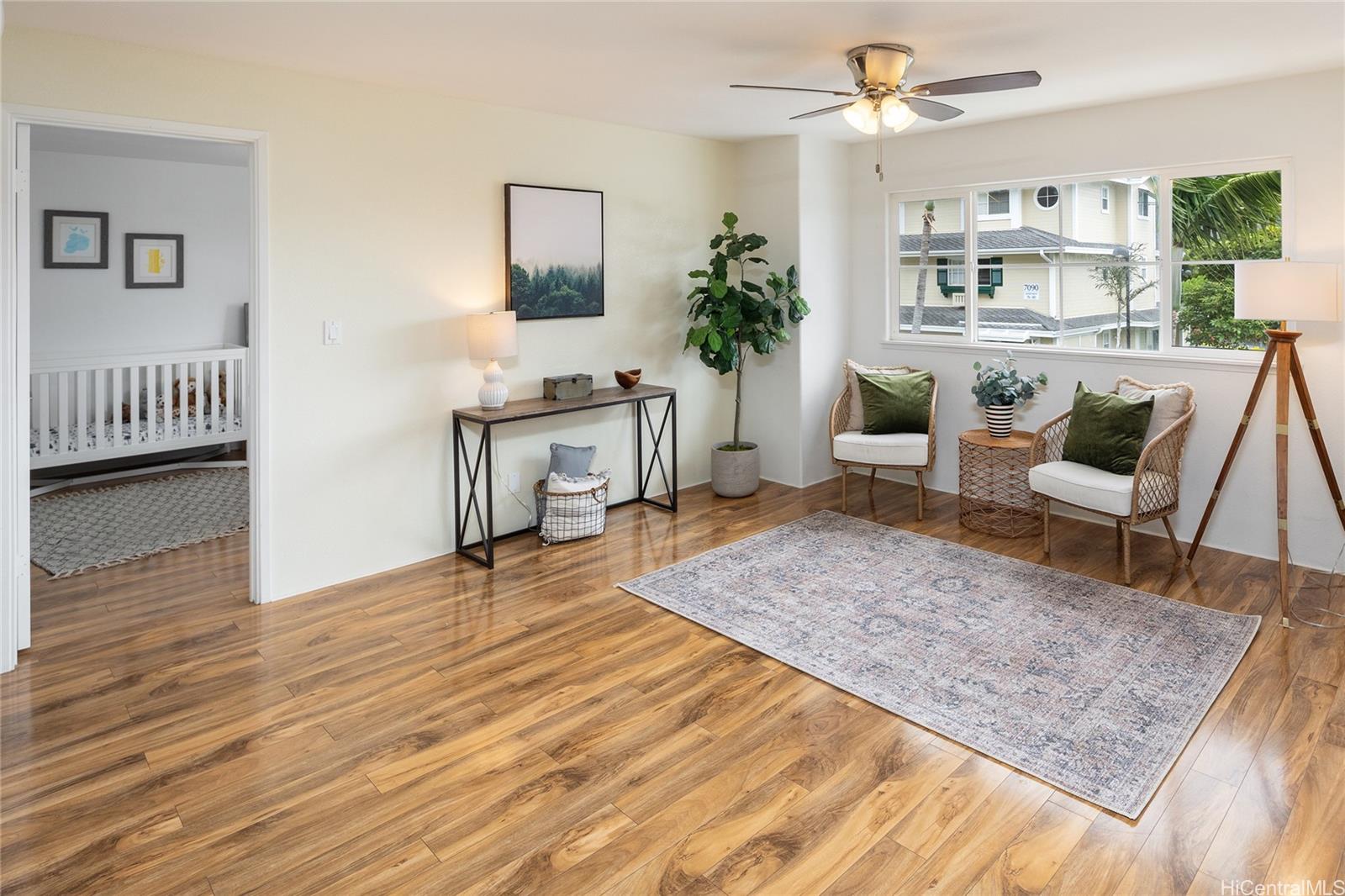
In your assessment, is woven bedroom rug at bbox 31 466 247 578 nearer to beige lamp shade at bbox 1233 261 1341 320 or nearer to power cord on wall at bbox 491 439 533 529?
power cord on wall at bbox 491 439 533 529

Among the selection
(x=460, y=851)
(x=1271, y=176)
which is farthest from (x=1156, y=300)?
(x=460, y=851)

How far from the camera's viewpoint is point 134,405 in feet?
20.4

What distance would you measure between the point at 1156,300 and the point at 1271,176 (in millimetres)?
781

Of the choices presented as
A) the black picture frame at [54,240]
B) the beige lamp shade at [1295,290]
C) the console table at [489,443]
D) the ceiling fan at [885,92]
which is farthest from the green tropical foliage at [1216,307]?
the black picture frame at [54,240]

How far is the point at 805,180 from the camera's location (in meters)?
5.61

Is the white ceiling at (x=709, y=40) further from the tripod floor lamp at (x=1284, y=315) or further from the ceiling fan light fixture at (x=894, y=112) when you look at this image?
the tripod floor lamp at (x=1284, y=315)

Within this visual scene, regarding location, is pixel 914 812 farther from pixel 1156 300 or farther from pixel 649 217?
Result: pixel 649 217

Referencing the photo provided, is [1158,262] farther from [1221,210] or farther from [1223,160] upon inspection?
[1223,160]

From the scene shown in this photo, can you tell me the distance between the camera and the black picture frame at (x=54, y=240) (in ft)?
20.6

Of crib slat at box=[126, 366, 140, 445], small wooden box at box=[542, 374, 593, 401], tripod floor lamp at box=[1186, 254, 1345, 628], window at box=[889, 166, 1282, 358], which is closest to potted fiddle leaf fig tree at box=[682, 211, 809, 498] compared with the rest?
small wooden box at box=[542, 374, 593, 401]

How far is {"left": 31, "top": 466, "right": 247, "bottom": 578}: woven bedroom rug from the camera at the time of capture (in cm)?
461

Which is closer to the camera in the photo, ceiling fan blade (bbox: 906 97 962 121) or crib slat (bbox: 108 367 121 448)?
ceiling fan blade (bbox: 906 97 962 121)

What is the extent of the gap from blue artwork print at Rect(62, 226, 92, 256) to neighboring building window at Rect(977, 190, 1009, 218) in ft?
21.0

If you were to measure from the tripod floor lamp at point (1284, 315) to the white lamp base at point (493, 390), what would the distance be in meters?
3.53
